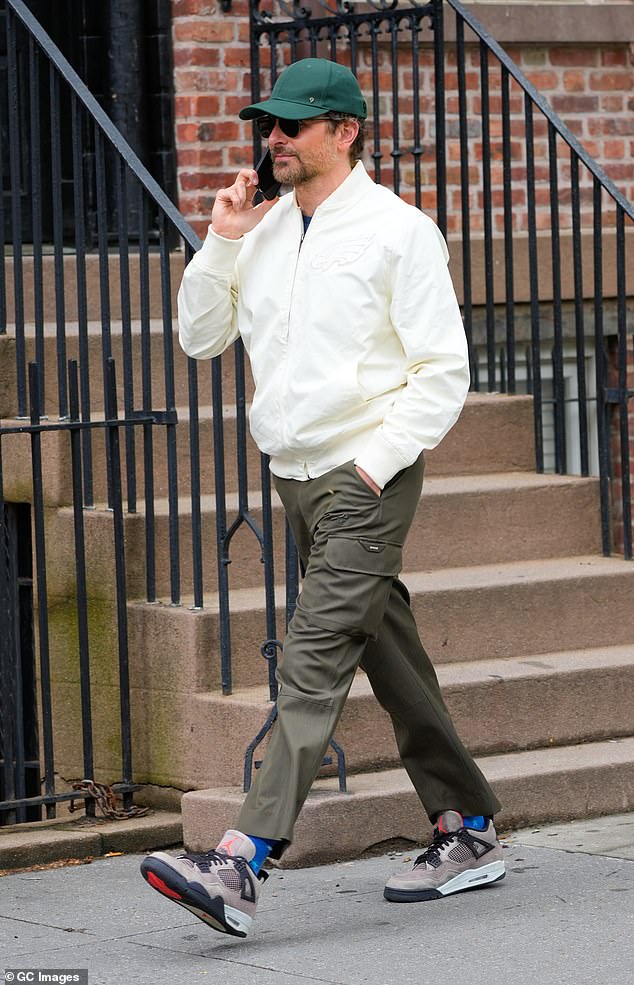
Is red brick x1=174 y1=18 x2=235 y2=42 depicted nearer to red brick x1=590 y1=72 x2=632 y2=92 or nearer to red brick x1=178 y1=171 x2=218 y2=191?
red brick x1=178 y1=171 x2=218 y2=191

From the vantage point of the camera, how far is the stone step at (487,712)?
5305 millimetres

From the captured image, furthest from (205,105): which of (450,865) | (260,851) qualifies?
(260,851)

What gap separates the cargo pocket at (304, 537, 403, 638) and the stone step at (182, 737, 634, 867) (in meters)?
0.82

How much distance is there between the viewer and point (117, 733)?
19.0ft

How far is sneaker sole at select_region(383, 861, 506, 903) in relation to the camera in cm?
463

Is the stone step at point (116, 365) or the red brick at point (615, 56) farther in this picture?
the red brick at point (615, 56)

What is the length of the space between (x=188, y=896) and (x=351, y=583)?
81cm

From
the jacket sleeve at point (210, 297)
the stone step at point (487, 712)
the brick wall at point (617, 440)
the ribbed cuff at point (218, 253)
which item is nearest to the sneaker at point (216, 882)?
the stone step at point (487, 712)

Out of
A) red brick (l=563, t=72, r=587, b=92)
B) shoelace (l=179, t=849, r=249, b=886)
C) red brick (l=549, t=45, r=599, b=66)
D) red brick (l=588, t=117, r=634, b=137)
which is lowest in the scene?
shoelace (l=179, t=849, r=249, b=886)

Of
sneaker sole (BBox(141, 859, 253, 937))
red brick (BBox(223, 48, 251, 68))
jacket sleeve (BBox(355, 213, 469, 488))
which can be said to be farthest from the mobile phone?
red brick (BBox(223, 48, 251, 68))

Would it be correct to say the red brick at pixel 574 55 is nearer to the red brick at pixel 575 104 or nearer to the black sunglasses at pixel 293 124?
the red brick at pixel 575 104

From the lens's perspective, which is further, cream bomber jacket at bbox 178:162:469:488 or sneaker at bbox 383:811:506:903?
sneaker at bbox 383:811:506:903

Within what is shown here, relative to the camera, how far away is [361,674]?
5.64 m

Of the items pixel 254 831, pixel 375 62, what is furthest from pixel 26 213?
pixel 254 831
